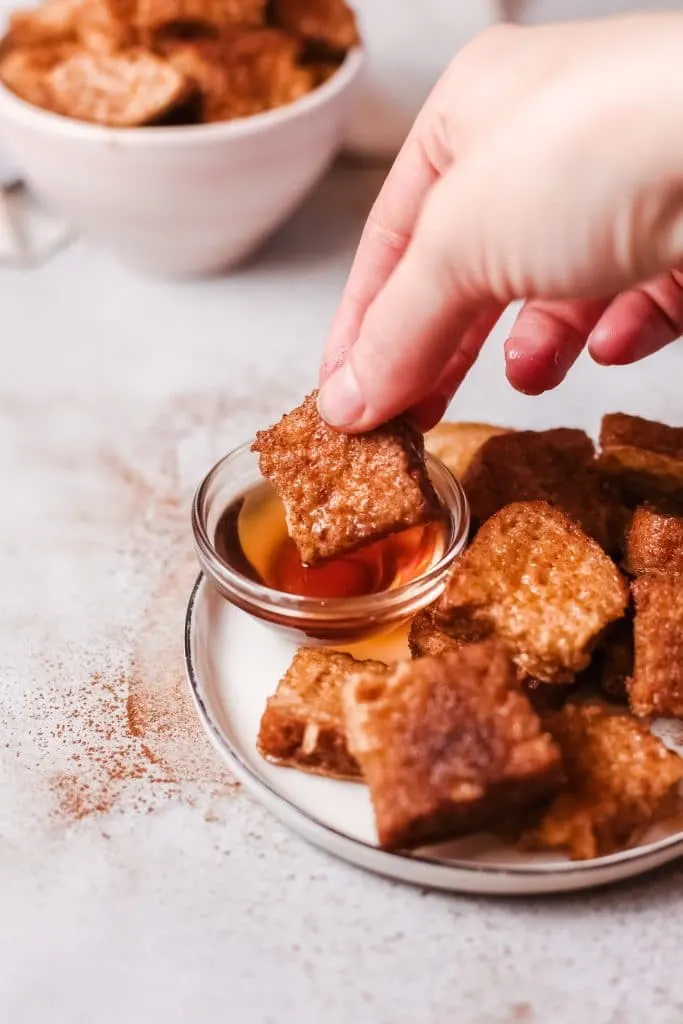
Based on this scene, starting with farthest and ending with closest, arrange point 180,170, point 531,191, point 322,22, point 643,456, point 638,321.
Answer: point 322,22 → point 180,170 → point 638,321 → point 643,456 → point 531,191

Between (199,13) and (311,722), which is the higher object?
(199,13)

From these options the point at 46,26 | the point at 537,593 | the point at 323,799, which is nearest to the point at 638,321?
the point at 537,593

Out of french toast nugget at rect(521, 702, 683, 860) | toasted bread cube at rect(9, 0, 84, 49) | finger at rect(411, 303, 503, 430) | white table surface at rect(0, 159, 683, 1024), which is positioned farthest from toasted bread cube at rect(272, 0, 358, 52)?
french toast nugget at rect(521, 702, 683, 860)

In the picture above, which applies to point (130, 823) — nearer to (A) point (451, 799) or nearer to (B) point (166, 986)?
(B) point (166, 986)

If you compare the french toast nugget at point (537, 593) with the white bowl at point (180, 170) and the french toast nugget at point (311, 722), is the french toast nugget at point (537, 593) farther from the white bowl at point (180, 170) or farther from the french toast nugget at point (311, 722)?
the white bowl at point (180, 170)

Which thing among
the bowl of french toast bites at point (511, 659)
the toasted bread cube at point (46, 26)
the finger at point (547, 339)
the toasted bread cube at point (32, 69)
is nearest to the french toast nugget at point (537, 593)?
the bowl of french toast bites at point (511, 659)

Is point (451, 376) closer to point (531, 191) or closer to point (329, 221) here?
point (531, 191)

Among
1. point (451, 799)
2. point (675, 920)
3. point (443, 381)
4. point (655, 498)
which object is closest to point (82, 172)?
point (443, 381)

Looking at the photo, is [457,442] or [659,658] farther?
[457,442]
